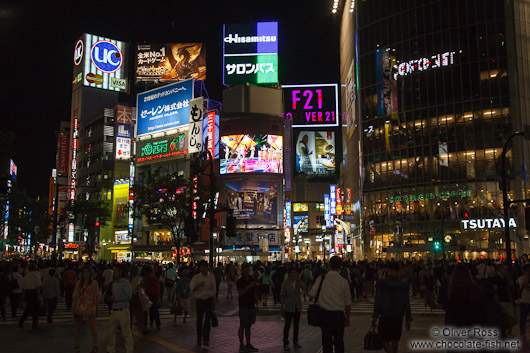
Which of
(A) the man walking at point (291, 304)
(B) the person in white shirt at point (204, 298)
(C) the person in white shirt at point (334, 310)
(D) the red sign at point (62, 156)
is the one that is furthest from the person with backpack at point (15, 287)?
(D) the red sign at point (62, 156)

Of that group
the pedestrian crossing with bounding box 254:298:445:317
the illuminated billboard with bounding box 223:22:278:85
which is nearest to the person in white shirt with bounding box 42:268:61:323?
the pedestrian crossing with bounding box 254:298:445:317

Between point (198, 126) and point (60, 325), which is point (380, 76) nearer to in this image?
point (198, 126)

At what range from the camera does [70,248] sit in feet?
284

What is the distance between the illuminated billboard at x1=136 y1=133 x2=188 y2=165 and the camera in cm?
7600

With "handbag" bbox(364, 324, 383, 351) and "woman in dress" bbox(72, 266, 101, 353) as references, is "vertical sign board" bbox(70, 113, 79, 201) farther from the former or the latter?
"handbag" bbox(364, 324, 383, 351)

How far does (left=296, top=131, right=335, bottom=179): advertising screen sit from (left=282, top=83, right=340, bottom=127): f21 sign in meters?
7.77

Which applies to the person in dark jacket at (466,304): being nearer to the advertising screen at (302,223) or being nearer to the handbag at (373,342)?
the handbag at (373,342)

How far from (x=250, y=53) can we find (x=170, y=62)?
49.2 feet

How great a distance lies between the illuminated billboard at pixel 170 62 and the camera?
81625mm

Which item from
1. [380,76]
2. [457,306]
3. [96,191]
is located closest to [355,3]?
[380,76]

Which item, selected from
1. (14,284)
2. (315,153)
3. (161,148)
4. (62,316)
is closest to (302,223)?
(315,153)

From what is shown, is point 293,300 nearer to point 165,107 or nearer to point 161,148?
point 161,148

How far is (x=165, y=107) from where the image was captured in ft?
257

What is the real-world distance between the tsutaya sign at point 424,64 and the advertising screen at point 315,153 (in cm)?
4680
